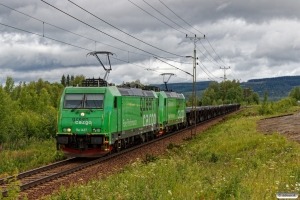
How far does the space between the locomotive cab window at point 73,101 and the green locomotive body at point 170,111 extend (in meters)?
13.2

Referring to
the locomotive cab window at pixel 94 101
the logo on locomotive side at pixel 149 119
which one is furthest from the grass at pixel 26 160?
the logo on locomotive side at pixel 149 119

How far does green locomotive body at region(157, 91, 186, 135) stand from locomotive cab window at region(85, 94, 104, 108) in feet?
43.1

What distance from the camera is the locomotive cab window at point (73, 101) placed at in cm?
1998

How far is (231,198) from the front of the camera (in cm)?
876

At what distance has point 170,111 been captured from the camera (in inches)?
1428

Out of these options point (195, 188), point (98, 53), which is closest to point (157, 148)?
point (98, 53)

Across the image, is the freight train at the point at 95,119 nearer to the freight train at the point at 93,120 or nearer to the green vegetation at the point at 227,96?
the freight train at the point at 93,120

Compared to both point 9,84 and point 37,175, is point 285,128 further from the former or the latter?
point 9,84

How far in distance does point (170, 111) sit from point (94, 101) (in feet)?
55.9

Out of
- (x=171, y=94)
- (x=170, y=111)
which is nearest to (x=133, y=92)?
(x=170, y=111)

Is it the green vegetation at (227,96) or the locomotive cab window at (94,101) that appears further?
the green vegetation at (227,96)

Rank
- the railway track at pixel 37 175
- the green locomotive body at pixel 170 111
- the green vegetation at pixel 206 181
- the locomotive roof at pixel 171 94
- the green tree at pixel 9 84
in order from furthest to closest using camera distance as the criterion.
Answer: the green tree at pixel 9 84, the locomotive roof at pixel 171 94, the green locomotive body at pixel 170 111, the railway track at pixel 37 175, the green vegetation at pixel 206 181

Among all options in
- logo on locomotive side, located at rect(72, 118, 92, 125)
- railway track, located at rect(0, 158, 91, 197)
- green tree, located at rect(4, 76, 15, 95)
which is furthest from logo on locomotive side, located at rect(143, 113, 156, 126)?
green tree, located at rect(4, 76, 15, 95)

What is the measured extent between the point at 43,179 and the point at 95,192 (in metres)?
4.45
